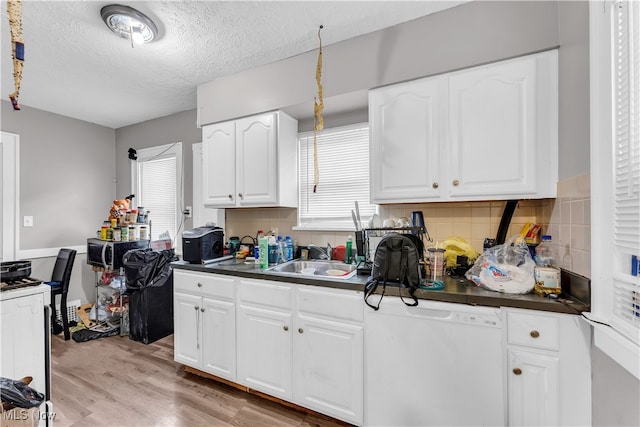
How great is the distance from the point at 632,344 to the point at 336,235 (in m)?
1.68

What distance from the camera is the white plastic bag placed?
52.1 inches

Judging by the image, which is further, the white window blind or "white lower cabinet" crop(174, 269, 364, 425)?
"white lower cabinet" crop(174, 269, 364, 425)

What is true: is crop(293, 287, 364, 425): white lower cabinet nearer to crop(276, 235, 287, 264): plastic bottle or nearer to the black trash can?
crop(276, 235, 287, 264): plastic bottle

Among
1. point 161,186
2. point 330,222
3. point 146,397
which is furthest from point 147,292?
point 330,222

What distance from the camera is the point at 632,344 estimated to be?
2.81ft

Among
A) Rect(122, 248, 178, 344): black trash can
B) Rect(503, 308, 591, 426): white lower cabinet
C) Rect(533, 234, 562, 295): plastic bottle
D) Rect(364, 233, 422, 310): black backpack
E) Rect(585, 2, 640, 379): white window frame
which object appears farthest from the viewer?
Rect(122, 248, 178, 344): black trash can

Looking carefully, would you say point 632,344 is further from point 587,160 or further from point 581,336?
point 587,160

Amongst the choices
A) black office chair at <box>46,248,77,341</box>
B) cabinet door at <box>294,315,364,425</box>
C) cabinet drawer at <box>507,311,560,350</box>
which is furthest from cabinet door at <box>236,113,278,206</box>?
black office chair at <box>46,248,77,341</box>

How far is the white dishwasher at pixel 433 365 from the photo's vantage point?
129cm

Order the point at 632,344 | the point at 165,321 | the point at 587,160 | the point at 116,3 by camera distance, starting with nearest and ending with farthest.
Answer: the point at 632,344
the point at 587,160
the point at 116,3
the point at 165,321

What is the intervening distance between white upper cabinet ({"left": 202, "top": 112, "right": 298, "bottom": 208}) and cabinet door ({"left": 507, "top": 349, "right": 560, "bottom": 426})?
1.76 m

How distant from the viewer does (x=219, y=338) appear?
6.52 feet

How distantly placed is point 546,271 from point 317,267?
56.1 inches

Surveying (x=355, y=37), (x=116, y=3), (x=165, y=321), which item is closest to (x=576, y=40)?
(x=355, y=37)
